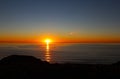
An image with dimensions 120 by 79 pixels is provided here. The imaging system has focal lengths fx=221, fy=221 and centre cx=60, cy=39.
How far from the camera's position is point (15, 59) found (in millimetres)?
41406

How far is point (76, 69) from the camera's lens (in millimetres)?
26266

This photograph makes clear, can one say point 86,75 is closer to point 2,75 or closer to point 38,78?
point 38,78

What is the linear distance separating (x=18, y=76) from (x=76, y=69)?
274 inches

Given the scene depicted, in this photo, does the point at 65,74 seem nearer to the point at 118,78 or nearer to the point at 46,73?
the point at 46,73

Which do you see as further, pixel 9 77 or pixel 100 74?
pixel 100 74

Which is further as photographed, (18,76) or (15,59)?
(15,59)

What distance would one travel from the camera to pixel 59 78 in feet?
78.8

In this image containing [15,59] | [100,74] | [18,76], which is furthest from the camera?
[15,59]

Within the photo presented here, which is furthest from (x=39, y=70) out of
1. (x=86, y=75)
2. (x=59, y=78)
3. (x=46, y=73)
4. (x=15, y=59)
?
(x=15, y=59)

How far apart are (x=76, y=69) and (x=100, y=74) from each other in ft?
9.59

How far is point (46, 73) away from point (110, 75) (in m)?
7.18

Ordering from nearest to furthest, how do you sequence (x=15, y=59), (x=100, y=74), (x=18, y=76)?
(x=18, y=76)
(x=100, y=74)
(x=15, y=59)

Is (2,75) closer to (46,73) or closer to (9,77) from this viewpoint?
(9,77)

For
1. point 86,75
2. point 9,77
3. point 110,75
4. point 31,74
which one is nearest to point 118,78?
point 110,75
